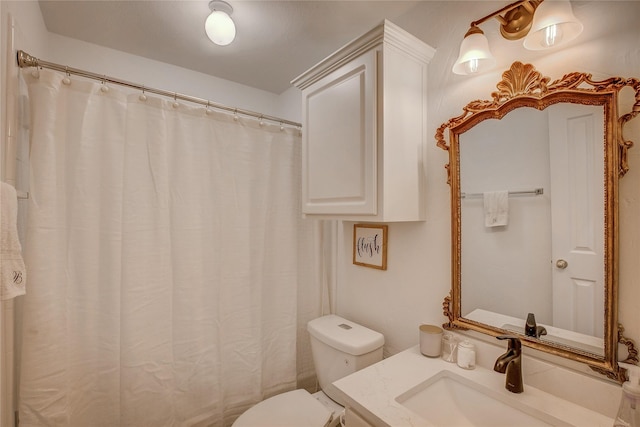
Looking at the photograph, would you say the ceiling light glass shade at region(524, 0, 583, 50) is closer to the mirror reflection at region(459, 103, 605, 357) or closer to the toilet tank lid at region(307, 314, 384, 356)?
the mirror reflection at region(459, 103, 605, 357)

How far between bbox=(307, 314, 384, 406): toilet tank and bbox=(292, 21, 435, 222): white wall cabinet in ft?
1.97

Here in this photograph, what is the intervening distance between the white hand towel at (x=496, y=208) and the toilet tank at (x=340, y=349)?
750 mm

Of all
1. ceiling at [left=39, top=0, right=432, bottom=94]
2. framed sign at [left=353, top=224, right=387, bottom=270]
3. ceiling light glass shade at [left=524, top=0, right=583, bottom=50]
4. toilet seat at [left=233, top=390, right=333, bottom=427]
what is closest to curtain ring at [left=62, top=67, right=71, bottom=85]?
ceiling at [left=39, top=0, right=432, bottom=94]

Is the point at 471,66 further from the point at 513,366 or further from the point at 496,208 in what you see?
the point at 513,366

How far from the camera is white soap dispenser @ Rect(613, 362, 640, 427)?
70 cm

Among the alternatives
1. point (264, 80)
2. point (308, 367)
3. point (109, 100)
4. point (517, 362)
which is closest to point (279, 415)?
point (308, 367)

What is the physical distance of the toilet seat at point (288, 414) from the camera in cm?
126

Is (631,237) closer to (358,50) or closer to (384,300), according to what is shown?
(384,300)

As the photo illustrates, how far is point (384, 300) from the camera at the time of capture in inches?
60.3

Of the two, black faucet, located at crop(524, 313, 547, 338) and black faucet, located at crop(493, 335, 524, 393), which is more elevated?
black faucet, located at crop(524, 313, 547, 338)

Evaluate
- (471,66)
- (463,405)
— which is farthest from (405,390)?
(471,66)

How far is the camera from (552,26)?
904 mm

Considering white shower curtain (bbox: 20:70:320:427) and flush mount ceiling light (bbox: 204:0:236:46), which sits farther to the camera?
flush mount ceiling light (bbox: 204:0:236:46)

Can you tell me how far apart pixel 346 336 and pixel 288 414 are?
16.5 inches
